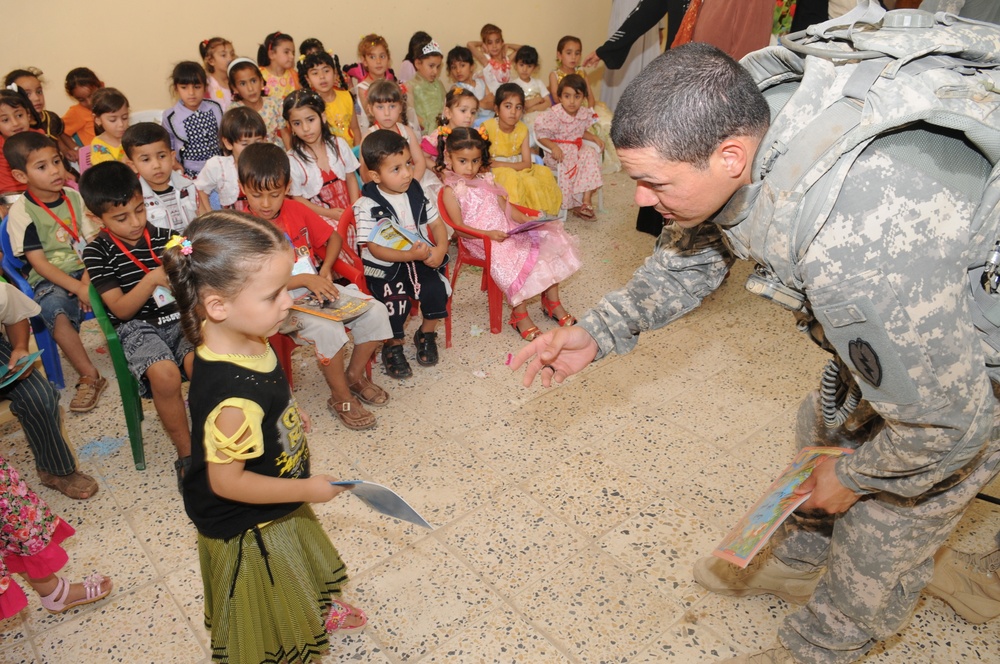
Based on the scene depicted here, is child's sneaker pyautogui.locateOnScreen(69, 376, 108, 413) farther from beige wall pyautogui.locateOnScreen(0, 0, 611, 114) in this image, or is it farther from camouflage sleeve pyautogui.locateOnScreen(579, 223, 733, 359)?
beige wall pyautogui.locateOnScreen(0, 0, 611, 114)

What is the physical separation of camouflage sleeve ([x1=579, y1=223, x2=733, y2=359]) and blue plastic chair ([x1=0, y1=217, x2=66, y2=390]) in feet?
8.61

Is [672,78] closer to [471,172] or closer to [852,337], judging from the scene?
[852,337]

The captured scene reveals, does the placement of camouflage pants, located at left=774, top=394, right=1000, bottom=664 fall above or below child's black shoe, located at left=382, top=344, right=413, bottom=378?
above

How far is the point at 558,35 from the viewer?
24.8 ft

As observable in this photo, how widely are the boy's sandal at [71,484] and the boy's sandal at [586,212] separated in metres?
3.70

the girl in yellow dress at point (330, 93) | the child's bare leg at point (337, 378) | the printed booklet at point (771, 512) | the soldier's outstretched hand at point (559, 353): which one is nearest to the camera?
the printed booklet at point (771, 512)

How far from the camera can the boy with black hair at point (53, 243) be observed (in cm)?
308

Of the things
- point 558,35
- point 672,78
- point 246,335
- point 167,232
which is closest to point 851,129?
point 672,78

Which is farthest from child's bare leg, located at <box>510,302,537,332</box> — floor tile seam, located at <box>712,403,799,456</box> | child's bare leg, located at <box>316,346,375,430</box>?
floor tile seam, located at <box>712,403,799,456</box>

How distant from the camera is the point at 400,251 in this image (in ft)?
10.7

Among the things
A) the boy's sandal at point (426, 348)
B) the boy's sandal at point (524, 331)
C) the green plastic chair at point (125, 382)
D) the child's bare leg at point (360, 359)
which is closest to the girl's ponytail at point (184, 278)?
the green plastic chair at point (125, 382)

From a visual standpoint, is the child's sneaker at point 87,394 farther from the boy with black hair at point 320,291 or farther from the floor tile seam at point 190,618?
the floor tile seam at point 190,618

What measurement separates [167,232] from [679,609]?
2397 mm

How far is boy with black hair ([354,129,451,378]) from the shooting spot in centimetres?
325
